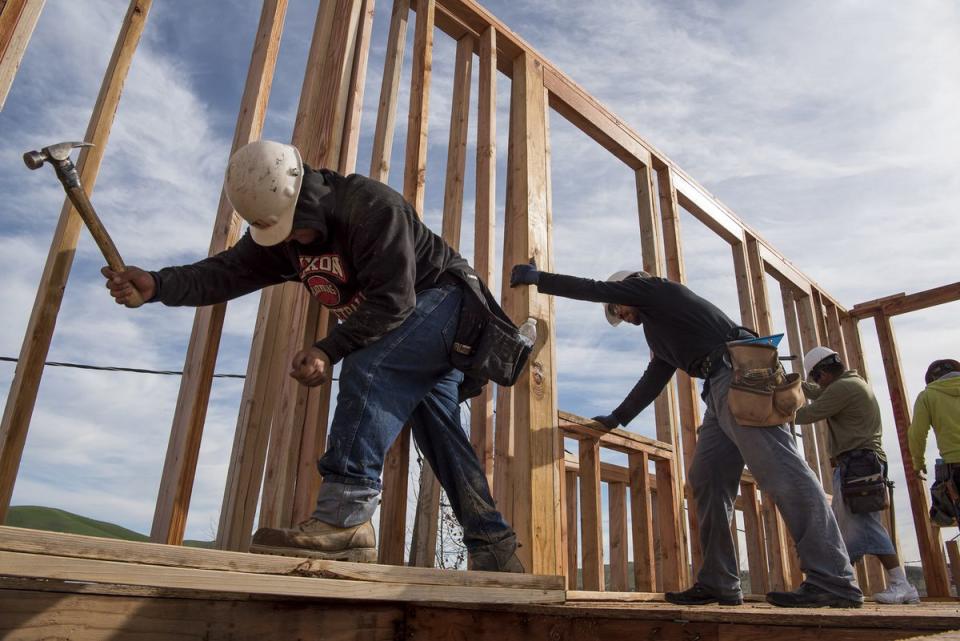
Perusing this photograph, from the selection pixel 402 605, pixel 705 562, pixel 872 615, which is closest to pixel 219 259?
pixel 402 605

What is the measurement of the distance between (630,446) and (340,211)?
9.98ft

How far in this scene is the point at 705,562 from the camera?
132 inches

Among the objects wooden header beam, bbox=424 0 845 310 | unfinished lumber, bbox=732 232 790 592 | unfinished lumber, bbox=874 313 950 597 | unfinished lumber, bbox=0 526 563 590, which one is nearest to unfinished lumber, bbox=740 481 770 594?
unfinished lumber, bbox=732 232 790 592

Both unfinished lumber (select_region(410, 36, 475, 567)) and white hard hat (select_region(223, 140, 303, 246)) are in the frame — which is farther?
unfinished lumber (select_region(410, 36, 475, 567))

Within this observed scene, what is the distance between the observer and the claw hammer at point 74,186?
210 cm

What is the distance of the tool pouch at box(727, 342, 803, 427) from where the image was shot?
3.18 m

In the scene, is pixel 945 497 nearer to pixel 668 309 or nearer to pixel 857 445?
pixel 857 445

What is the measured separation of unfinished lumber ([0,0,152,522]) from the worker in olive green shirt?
4.36m

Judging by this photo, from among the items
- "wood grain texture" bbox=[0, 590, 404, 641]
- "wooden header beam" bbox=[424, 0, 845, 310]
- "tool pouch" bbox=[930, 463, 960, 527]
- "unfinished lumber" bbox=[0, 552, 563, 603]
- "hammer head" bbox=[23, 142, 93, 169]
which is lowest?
"wood grain texture" bbox=[0, 590, 404, 641]

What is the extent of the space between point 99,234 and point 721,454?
2872 mm

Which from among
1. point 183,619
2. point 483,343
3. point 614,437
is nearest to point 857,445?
point 614,437

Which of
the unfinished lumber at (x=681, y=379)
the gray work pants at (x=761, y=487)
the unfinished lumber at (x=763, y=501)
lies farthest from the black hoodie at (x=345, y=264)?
the unfinished lumber at (x=763, y=501)

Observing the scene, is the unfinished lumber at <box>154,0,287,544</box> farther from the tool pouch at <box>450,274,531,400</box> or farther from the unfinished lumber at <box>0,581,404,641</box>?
the tool pouch at <box>450,274,531,400</box>

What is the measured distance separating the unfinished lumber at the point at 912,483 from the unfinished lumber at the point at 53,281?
7249 mm
